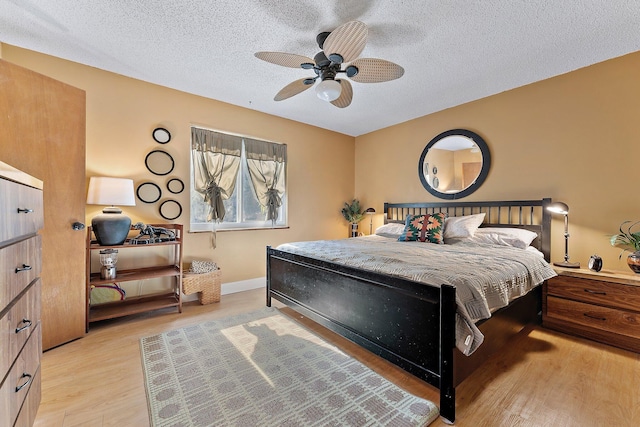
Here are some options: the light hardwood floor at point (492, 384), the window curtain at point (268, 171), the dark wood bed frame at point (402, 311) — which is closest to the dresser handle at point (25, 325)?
the light hardwood floor at point (492, 384)

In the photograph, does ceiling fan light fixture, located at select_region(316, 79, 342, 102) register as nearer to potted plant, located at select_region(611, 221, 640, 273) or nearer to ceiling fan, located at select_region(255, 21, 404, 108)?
ceiling fan, located at select_region(255, 21, 404, 108)

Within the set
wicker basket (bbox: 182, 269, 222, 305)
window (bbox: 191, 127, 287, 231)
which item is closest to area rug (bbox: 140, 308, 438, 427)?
wicker basket (bbox: 182, 269, 222, 305)

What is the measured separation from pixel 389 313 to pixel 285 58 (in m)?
2.04

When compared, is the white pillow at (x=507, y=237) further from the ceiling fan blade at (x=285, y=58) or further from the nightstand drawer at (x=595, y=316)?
the ceiling fan blade at (x=285, y=58)

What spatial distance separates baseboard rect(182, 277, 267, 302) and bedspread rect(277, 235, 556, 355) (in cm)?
139

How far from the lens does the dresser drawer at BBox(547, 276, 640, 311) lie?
2201 millimetres

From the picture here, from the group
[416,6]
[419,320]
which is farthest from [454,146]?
[419,320]

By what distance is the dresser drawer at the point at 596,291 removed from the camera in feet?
7.22

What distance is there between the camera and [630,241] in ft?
7.98

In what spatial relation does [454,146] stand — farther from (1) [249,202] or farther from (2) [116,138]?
(2) [116,138]

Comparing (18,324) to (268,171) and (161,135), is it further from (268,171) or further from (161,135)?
(268,171)

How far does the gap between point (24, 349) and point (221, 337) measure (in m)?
1.43

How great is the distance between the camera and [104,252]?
8.81 feet

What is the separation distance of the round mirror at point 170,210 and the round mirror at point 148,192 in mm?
111
